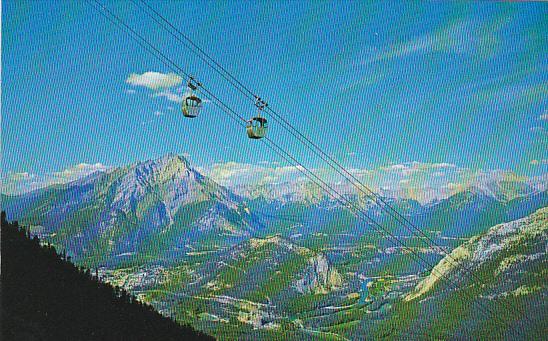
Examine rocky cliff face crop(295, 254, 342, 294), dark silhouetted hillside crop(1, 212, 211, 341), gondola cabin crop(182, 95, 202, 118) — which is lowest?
dark silhouetted hillside crop(1, 212, 211, 341)

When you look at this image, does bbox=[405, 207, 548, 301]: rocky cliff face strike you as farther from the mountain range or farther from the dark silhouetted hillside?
the dark silhouetted hillside

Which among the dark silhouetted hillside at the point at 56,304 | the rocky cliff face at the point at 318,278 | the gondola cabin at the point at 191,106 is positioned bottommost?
the dark silhouetted hillside at the point at 56,304

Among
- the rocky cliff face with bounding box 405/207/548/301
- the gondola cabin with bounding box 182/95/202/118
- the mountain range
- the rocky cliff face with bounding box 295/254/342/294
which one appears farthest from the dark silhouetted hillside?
the rocky cliff face with bounding box 295/254/342/294

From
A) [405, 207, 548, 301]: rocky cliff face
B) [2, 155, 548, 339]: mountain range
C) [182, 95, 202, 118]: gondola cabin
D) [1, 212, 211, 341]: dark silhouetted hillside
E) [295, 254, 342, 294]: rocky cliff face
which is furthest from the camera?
[295, 254, 342, 294]: rocky cliff face

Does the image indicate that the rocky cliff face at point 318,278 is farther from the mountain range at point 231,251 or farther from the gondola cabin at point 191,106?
the gondola cabin at point 191,106

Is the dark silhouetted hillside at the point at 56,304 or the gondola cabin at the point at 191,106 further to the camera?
the dark silhouetted hillside at the point at 56,304

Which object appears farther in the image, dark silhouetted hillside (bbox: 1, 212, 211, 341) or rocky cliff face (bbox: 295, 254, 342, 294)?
rocky cliff face (bbox: 295, 254, 342, 294)

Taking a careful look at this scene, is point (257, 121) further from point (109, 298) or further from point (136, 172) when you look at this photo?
point (136, 172)

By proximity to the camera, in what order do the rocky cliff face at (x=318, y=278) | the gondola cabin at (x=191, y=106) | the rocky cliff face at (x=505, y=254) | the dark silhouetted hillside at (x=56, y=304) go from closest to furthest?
the gondola cabin at (x=191, y=106), the dark silhouetted hillside at (x=56, y=304), the rocky cliff face at (x=505, y=254), the rocky cliff face at (x=318, y=278)

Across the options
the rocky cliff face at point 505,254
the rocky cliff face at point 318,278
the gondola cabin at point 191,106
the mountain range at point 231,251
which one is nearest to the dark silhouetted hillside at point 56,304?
the gondola cabin at point 191,106
